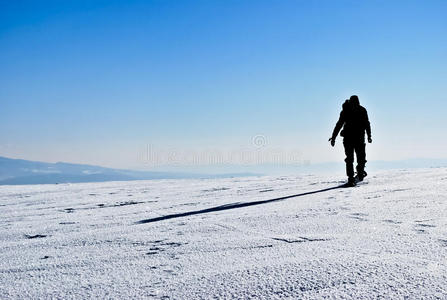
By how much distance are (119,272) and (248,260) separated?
29.6 inches

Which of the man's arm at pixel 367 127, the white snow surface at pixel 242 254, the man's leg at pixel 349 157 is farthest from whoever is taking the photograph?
the man's arm at pixel 367 127

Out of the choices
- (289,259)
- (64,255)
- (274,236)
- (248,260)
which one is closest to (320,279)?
(289,259)

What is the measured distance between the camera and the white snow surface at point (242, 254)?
1.65 m

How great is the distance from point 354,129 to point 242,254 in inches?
245

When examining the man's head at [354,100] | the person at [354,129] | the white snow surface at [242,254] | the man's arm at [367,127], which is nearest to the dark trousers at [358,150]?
the person at [354,129]

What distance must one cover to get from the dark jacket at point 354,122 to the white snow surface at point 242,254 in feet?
12.1

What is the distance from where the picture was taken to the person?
25.2 feet

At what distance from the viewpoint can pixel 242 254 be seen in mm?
2248

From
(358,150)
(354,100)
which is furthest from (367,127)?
(354,100)

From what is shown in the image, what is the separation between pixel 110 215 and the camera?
14.5 feet

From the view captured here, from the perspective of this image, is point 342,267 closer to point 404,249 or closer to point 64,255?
point 404,249

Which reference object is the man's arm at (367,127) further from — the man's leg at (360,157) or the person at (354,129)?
the man's leg at (360,157)

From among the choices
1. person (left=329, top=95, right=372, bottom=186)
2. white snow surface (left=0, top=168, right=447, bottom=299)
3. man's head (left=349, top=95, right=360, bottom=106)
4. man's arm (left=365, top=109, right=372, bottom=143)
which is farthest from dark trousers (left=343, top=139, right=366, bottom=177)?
white snow surface (left=0, top=168, right=447, bottom=299)

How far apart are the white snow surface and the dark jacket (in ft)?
12.1
